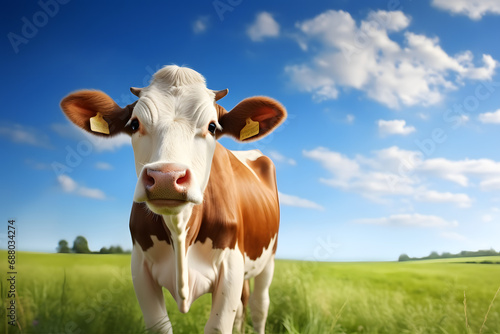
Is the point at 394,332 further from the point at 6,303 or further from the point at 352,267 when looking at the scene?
the point at 6,303

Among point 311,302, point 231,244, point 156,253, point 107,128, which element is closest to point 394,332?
point 311,302

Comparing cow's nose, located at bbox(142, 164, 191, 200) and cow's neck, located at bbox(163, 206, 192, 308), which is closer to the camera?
cow's nose, located at bbox(142, 164, 191, 200)

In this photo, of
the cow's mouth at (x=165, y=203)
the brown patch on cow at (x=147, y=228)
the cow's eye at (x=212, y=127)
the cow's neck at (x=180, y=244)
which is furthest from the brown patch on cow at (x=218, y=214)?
the cow's mouth at (x=165, y=203)

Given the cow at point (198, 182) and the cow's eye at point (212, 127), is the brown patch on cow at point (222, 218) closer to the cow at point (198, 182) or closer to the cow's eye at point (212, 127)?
the cow at point (198, 182)

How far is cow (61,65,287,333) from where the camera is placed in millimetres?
3689

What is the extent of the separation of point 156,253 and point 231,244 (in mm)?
771

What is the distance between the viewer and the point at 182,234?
3836 millimetres

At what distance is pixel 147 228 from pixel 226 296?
41.1 inches

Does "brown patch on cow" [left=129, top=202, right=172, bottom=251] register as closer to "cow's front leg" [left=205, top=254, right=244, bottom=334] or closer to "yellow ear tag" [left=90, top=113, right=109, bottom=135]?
"cow's front leg" [left=205, top=254, right=244, bottom=334]

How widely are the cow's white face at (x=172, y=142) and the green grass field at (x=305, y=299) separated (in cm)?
211

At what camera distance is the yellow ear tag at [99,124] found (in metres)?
4.26

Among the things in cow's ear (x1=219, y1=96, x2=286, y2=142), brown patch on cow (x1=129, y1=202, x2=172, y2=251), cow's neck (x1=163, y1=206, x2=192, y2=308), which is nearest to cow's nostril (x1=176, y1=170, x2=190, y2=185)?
cow's neck (x1=163, y1=206, x2=192, y2=308)

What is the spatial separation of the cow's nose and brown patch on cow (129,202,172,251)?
1.04 m

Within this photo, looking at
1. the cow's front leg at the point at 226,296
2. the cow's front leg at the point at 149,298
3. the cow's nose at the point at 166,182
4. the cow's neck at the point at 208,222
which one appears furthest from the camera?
the cow's front leg at the point at 149,298
